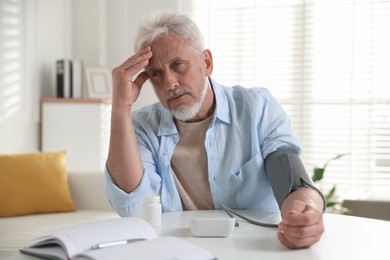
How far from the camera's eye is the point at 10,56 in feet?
13.3

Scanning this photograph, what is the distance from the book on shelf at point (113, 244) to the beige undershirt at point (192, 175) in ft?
2.29

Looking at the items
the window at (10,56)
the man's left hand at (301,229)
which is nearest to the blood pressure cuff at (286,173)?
the man's left hand at (301,229)

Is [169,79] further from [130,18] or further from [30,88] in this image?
[130,18]

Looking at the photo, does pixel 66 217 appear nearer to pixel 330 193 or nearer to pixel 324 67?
pixel 330 193

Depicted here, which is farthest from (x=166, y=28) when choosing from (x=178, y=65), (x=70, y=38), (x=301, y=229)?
(x=70, y=38)

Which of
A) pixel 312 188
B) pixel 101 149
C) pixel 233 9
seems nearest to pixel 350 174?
pixel 233 9

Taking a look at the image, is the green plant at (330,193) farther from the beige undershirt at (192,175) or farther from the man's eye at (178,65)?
the man's eye at (178,65)

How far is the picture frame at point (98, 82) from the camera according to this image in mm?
4609

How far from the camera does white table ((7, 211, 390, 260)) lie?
128cm

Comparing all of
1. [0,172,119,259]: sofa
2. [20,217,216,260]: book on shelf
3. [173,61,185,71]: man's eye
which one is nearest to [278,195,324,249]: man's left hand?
[20,217,216,260]: book on shelf

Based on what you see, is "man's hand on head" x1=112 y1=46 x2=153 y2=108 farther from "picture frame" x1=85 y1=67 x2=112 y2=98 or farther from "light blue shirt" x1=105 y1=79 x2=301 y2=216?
"picture frame" x1=85 y1=67 x2=112 y2=98

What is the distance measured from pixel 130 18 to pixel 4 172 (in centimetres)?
181

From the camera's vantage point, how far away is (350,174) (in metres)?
4.55

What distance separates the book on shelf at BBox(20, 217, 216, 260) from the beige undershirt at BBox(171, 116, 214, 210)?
2.29 ft
